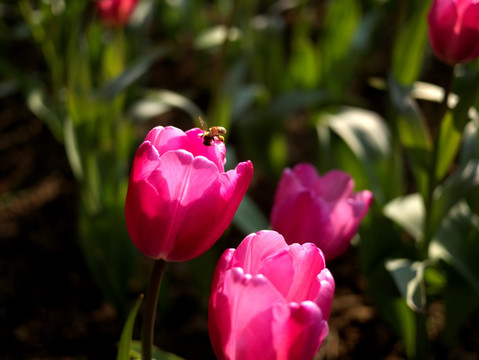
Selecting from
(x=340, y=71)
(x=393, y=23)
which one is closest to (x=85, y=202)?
(x=340, y=71)

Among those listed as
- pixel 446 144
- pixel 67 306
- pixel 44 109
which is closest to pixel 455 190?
pixel 446 144

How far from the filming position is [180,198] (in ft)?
2.04

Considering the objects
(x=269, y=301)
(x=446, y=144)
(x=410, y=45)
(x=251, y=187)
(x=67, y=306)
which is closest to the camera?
(x=269, y=301)

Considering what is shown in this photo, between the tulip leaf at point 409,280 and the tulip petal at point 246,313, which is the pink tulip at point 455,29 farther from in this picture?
the tulip petal at point 246,313

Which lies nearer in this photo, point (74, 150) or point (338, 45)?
point (74, 150)

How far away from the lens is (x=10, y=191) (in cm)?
198

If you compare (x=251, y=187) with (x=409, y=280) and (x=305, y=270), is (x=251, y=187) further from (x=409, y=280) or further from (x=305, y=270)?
(x=305, y=270)

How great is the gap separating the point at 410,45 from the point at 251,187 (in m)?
0.89

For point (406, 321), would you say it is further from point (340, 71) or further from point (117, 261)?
point (340, 71)

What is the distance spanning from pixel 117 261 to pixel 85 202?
0.63 feet

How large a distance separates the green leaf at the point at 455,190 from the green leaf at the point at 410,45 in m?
0.26

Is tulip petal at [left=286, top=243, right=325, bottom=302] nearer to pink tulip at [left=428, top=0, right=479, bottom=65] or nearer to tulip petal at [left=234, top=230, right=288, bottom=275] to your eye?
tulip petal at [left=234, top=230, right=288, bottom=275]

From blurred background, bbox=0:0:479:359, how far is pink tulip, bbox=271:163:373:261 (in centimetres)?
19

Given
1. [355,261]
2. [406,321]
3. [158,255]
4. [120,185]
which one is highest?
[158,255]
